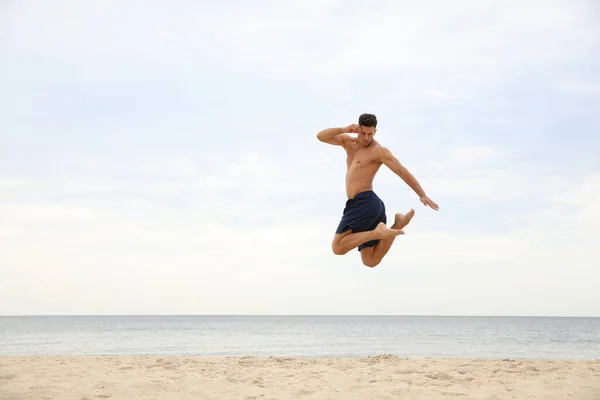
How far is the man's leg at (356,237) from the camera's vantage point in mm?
7105

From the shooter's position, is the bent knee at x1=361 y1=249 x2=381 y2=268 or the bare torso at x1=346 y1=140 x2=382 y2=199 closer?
the bare torso at x1=346 y1=140 x2=382 y2=199

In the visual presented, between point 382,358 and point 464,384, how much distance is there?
404 centimetres

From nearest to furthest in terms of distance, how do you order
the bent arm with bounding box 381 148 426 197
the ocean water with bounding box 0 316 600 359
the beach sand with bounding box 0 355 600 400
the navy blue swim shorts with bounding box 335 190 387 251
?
1. the bent arm with bounding box 381 148 426 197
2. the navy blue swim shorts with bounding box 335 190 387 251
3. the beach sand with bounding box 0 355 600 400
4. the ocean water with bounding box 0 316 600 359

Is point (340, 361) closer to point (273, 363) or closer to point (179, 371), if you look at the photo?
point (273, 363)

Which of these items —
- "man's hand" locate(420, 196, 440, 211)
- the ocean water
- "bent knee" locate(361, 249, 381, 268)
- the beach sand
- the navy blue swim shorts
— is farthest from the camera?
the ocean water

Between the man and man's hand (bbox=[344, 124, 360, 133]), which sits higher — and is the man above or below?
below

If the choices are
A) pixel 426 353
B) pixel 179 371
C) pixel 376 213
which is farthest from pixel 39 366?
pixel 426 353

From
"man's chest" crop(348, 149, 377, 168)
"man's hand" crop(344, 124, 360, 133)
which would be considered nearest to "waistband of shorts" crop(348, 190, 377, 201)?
"man's chest" crop(348, 149, 377, 168)

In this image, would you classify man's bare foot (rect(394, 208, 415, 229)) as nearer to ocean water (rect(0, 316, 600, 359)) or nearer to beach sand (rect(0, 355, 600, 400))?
beach sand (rect(0, 355, 600, 400))

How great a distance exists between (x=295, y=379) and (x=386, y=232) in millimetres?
6251

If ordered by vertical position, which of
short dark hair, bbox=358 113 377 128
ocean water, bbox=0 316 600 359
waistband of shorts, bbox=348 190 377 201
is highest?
short dark hair, bbox=358 113 377 128

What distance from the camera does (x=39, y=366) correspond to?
43.5 ft

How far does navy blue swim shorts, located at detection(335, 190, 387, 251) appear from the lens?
730 cm

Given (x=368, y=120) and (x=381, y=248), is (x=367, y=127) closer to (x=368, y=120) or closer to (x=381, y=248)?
(x=368, y=120)
